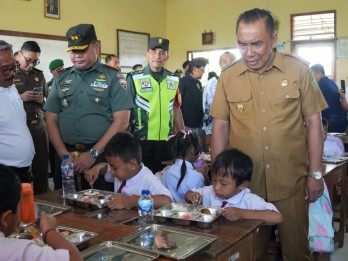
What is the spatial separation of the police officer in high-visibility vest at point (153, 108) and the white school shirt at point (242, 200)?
1349 millimetres

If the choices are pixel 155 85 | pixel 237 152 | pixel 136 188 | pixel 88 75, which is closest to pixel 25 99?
pixel 155 85

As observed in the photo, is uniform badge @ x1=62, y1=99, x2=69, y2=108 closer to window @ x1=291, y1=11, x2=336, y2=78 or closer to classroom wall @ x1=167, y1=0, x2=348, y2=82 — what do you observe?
window @ x1=291, y1=11, x2=336, y2=78

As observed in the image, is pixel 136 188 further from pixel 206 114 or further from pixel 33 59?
pixel 206 114

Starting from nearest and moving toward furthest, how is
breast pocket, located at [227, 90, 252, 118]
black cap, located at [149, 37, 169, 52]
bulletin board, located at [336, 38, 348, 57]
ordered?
breast pocket, located at [227, 90, 252, 118]
black cap, located at [149, 37, 169, 52]
bulletin board, located at [336, 38, 348, 57]

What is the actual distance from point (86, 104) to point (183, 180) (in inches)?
28.6

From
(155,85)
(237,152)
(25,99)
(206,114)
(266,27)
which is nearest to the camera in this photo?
(266,27)

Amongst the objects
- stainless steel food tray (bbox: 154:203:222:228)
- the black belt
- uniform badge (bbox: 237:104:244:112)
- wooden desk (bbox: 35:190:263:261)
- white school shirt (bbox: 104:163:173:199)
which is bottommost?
wooden desk (bbox: 35:190:263:261)

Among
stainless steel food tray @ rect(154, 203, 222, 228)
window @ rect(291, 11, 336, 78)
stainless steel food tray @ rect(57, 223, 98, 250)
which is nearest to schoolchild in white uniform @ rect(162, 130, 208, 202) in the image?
stainless steel food tray @ rect(154, 203, 222, 228)

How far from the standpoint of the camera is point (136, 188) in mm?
2119

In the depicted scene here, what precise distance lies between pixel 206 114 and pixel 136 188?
3.26m

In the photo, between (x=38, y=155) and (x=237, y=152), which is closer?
(x=237, y=152)

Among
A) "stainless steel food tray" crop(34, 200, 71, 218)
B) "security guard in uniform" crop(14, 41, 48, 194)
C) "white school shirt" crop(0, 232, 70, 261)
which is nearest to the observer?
"white school shirt" crop(0, 232, 70, 261)

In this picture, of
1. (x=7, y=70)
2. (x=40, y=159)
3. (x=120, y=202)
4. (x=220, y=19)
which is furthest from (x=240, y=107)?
(x=220, y=19)

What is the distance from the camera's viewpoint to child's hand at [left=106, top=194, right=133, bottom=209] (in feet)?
6.07
